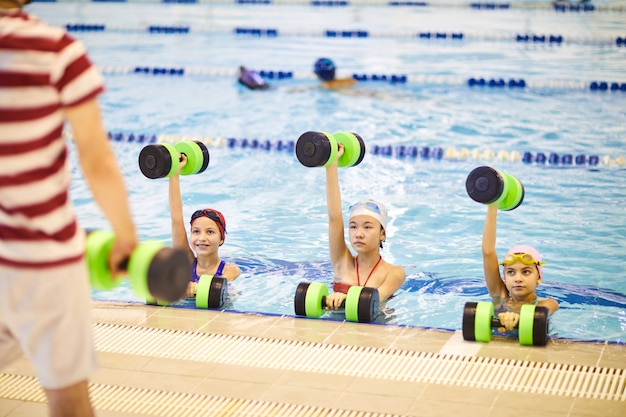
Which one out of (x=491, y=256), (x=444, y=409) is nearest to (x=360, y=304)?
(x=491, y=256)

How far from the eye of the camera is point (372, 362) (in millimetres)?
4391

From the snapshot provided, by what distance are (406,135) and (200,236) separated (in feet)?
17.0

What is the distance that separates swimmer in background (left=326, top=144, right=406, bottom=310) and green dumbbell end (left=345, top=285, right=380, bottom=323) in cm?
59

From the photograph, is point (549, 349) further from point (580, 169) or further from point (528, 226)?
point (580, 169)

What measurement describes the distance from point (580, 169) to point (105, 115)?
6074 mm

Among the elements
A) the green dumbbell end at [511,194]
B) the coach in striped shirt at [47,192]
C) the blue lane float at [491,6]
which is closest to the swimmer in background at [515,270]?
the green dumbbell end at [511,194]

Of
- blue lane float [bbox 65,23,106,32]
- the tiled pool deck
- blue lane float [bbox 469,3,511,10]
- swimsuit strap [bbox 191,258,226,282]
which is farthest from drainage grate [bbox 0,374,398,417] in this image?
blue lane float [bbox 469,3,511,10]

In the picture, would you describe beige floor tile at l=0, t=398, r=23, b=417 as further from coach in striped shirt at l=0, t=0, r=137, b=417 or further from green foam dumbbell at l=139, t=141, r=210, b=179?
green foam dumbbell at l=139, t=141, r=210, b=179

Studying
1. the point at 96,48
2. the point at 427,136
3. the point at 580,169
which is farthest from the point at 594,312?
the point at 96,48

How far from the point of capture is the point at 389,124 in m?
11.0

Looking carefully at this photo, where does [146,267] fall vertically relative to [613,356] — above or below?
above

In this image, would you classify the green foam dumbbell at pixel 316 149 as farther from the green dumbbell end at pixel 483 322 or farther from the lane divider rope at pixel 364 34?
the lane divider rope at pixel 364 34

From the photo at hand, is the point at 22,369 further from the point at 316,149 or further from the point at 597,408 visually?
the point at 597,408

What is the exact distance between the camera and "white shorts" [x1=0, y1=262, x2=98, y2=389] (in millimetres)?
2551
